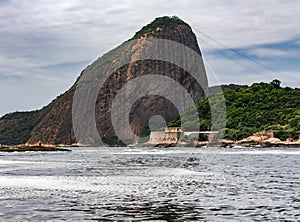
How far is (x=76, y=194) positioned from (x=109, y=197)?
7.42 ft

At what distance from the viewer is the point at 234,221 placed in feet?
70.5

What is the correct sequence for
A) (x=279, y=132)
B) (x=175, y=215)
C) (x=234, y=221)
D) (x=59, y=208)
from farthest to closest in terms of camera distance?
(x=279, y=132) < (x=59, y=208) < (x=175, y=215) < (x=234, y=221)

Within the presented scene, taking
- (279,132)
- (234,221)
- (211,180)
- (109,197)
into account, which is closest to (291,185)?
(211,180)

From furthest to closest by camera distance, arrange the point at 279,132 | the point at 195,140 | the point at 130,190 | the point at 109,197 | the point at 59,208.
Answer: the point at 195,140 → the point at 279,132 → the point at 130,190 → the point at 109,197 → the point at 59,208

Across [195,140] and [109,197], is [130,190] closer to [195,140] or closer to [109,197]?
[109,197]

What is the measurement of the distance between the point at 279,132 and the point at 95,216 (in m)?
158

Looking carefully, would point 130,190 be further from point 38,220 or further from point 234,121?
point 234,121

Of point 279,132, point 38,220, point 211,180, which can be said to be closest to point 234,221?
point 38,220

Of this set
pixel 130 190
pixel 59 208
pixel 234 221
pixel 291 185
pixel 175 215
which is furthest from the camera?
pixel 291 185

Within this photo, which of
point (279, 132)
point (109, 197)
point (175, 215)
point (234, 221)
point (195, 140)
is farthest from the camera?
point (195, 140)

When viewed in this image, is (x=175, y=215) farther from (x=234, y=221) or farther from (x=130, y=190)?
(x=130, y=190)

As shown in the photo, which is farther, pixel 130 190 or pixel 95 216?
pixel 130 190

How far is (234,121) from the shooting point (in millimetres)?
198500

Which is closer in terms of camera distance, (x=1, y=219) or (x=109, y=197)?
(x=1, y=219)
